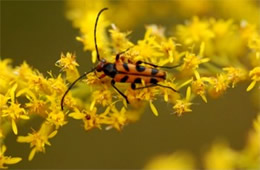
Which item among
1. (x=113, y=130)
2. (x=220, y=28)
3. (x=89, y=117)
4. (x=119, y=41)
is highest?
(x=113, y=130)

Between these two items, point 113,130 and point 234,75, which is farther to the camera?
point 113,130

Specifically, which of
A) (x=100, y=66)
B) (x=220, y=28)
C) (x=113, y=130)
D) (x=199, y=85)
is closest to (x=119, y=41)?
(x=100, y=66)

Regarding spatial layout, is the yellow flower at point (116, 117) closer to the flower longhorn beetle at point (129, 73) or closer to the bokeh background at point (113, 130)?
the flower longhorn beetle at point (129, 73)

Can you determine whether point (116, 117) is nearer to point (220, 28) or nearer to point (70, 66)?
point (70, 66)

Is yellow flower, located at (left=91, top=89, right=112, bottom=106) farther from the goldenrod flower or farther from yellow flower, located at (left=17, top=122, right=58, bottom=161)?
the goldenrod flower

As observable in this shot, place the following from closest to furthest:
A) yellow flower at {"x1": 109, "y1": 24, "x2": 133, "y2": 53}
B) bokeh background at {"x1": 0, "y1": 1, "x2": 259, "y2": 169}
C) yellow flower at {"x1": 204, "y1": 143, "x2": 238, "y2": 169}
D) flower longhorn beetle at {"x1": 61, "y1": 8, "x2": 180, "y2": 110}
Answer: flower longhorn beetle at {"x1": 61, "y1": 8, "x2": 180, "y2": 110}
yellow flower at {"x1": 109, "y1": 24, "x2": 133, "y2": 53}
yellow flower at {"x1": 204, "y1": 143, "x2": 238, "y2": 169}
bokeh background at {"x1": 0, "y1": 1, "x2": 259, "y2": 169}

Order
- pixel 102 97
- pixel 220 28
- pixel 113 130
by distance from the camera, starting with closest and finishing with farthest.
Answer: pixel 102 97
pixel 220 28
pixel 113 130

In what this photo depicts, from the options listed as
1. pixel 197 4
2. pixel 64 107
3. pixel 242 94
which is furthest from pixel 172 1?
pixel 64 107

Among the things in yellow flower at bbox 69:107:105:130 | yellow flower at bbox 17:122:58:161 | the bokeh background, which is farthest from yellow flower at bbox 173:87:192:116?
the bokeh background
